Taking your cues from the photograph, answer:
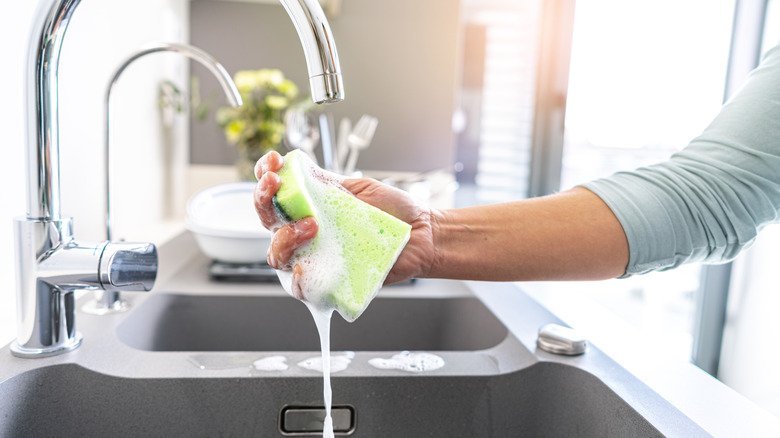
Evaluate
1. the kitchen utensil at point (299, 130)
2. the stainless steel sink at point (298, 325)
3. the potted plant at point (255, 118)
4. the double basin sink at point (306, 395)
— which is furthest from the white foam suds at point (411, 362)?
the potted plant at point (255, 118)

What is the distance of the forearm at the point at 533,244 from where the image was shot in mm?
579

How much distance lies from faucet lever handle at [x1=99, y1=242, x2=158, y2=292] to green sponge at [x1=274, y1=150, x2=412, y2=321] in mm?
225

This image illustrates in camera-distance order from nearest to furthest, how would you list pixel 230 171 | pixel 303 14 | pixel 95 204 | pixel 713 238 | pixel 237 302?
1. pixel 303 14
2. pixel 713 238
3. pixel 237 302
4. pixel 95 204
5. pixel 230 171

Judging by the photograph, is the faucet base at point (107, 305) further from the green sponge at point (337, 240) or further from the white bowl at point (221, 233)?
the green sponge at point (337, 240)

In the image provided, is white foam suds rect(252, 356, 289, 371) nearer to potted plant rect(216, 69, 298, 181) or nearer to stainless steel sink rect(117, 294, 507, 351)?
stainless steel sink rect(117, 294, 507, 351)

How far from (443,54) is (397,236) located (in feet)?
5.06

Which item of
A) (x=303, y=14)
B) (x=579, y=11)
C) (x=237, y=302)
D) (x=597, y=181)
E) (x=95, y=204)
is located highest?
(x=579, y=11)

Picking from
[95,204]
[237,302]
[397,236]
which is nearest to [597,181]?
[397,236]

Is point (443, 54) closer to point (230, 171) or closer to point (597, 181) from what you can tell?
point (230, 171)

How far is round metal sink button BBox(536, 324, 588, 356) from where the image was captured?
66cm

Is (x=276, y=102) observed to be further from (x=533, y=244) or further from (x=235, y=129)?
(x=533, y=244)

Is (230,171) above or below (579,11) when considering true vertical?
below

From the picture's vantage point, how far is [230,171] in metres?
1.84

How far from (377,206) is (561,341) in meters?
0.28
